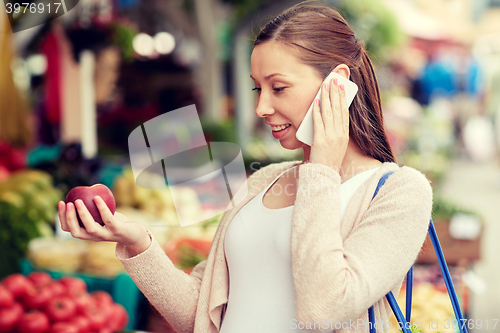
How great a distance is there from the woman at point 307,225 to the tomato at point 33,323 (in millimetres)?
1329

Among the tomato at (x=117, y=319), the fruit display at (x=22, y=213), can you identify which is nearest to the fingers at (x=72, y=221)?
the tomato at (x=117, y=319)

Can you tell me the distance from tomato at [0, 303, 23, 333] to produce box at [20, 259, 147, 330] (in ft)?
2.32

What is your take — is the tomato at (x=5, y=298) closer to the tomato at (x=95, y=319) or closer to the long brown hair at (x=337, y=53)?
the tomato at (x=95, y=319)

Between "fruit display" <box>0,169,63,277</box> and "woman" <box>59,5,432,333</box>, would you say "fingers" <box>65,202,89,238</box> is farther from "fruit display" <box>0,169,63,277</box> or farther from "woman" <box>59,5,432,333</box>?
"fruit display" <box>0,169,63,277</box>

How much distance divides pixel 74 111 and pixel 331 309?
596cm

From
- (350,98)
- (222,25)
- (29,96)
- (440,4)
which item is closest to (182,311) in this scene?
(350,98)

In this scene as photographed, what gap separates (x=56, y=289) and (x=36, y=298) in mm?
112

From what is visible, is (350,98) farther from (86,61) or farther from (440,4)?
(440,4)

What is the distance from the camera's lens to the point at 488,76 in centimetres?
1717

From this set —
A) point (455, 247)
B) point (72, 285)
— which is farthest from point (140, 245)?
point (455, 247)

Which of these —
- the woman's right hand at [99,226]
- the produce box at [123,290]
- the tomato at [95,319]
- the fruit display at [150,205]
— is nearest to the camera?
the woman's right hand at [99,226]

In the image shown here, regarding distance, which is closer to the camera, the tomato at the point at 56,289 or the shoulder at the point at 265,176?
the shoulder at the point at 265,176

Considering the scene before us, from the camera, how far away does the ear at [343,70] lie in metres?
1.23

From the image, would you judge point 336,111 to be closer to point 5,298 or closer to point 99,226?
point 99,226
